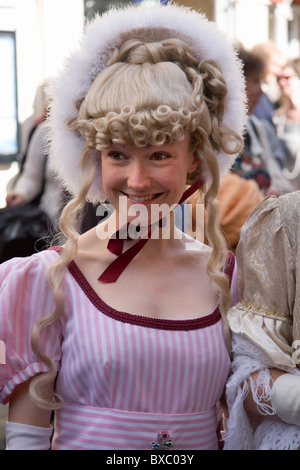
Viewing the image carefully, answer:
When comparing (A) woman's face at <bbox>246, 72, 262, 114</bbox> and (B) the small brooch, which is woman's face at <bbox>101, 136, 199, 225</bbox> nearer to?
(B) the small brooch

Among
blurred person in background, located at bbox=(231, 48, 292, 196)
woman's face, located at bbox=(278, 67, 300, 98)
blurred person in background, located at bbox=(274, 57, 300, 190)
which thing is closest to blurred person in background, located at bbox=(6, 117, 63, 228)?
blurred person in background, located at bbox=(231, 48, 292, 196)

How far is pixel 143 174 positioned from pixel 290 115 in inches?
93.9

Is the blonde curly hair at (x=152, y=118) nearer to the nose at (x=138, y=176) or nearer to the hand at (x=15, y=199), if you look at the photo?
the nose at (x=138, y=176)

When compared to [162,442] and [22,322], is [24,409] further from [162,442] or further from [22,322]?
[162,442]

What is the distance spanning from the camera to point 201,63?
172 centimetres

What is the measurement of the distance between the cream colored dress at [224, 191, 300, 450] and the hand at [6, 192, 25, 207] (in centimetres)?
186

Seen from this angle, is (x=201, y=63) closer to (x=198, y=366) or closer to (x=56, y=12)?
(x=198, y=366)

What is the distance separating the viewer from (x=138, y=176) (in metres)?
1.62

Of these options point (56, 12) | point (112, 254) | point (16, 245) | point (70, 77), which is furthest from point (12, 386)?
point (56, 12)

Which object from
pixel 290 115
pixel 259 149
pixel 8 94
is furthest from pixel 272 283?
pixel 8 94

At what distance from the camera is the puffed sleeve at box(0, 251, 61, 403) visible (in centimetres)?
161

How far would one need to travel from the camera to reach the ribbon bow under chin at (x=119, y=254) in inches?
67.2

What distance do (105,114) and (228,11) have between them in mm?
4225

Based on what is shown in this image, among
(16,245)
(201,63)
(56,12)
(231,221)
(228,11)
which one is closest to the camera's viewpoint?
(201,63)
